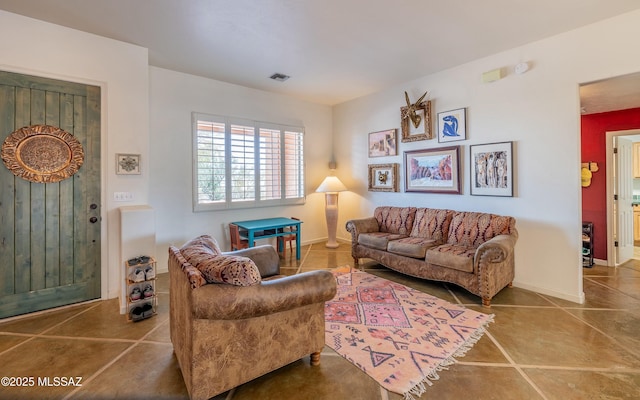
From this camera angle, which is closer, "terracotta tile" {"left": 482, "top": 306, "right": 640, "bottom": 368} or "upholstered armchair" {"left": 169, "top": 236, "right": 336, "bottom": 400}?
"upholstered armchair" {"left": 169, "top": 236, "right": 336, "bottom": 400}

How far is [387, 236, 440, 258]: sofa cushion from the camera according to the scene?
3620 millimetres

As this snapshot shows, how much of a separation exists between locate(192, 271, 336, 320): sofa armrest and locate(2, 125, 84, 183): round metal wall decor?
2.60 metres

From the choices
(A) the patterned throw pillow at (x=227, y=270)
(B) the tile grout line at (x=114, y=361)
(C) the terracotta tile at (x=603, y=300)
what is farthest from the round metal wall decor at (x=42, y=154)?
(C) the terracotta tile at (x=603, y=300)

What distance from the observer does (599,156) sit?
183 inches

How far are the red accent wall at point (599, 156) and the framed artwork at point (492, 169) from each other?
236cm

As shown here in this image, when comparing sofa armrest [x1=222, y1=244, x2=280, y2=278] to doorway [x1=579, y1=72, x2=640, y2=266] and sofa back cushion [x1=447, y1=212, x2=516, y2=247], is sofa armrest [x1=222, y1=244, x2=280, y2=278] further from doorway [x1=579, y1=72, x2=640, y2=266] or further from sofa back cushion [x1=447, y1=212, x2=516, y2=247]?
doorway [x1=579, y1=72, x2=640, y2=266]

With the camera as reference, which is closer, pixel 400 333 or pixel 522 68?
pixel 400 333

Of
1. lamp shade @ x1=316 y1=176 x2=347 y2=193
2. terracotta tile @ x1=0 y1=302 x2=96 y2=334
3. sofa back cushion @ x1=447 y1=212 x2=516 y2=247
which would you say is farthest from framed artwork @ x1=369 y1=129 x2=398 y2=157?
terracotta tile @ x1=0 y1=302 x2=96 y2=334

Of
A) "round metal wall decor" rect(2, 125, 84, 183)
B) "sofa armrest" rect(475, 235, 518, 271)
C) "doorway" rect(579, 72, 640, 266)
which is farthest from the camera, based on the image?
"doorway" rect(579, 72, 640, 266)

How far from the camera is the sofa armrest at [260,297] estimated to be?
1.55 meters

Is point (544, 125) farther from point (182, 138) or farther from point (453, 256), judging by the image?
point (182, 138)

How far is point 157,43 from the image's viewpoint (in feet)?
11.0

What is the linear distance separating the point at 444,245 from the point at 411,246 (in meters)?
0.42

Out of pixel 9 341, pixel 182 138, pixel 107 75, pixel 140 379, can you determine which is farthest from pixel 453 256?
pixel 107 75
